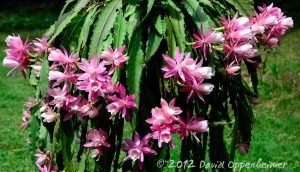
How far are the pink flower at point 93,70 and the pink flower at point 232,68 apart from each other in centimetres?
49

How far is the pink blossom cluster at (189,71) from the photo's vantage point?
1.75 m

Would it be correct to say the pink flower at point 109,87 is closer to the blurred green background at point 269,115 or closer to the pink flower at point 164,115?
the pink flower at point 164,115

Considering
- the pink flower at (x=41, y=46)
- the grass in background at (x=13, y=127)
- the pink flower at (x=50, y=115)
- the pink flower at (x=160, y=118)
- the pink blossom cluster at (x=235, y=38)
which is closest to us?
the pink flower at (x=160, y=118)

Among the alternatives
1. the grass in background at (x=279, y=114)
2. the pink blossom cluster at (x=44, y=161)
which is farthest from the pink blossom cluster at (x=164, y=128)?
the grass in background at (x=279, y=114)

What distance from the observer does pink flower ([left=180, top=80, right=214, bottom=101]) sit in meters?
1.79

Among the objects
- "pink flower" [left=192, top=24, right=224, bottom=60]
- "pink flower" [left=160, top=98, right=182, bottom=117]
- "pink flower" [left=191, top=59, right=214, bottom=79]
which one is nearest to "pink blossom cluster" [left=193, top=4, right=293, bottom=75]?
"pink flower" [left=192, top=24, right=224, bottom=60]

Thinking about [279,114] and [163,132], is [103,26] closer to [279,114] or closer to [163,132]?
[163,132]

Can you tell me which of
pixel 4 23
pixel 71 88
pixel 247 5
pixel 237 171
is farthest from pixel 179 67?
pixel 4 23

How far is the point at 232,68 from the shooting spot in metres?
1.93

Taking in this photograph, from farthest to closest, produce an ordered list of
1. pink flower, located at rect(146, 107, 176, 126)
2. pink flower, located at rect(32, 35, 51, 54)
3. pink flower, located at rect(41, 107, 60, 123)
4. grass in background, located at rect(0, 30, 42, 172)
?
grass in background, located at rect(0, 30, 42, 172), pink flower, located at rect(32, 35, 51, 54), pink flower, located at rect(41, 107, 60, 123), pink flower, located at rect(146, 107, 176, 126)

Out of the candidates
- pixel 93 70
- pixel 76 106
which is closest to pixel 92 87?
pixel 93 70

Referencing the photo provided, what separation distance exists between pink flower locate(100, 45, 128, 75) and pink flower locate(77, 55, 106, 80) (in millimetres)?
27

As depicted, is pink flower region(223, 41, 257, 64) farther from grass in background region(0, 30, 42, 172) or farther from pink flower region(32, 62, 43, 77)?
grass in background region(0, 30, 42, 172)

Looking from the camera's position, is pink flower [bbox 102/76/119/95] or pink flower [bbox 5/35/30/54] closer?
pink flower [bbox 102/76/119/95]
